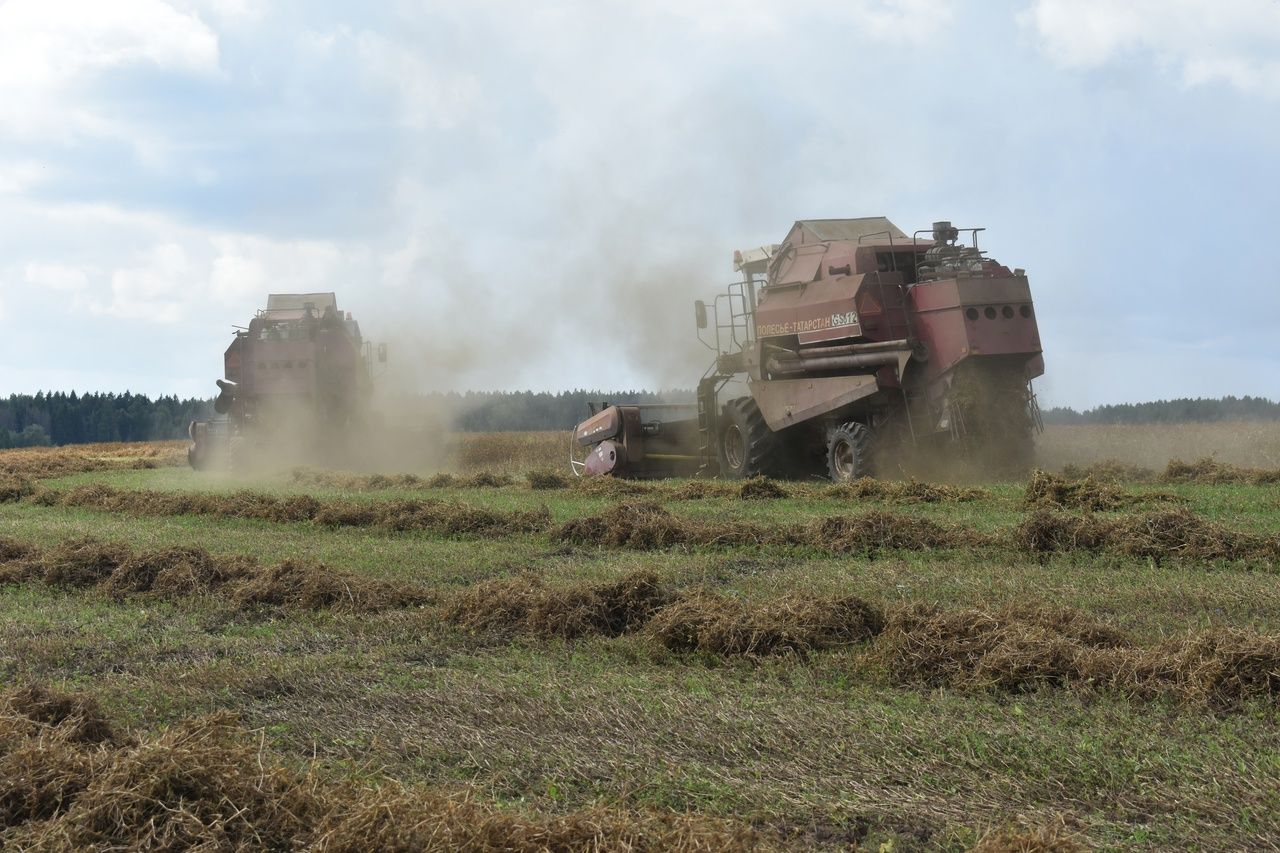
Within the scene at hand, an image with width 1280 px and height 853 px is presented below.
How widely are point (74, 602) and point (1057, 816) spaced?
8.19 metres

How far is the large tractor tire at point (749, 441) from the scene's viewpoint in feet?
68.6

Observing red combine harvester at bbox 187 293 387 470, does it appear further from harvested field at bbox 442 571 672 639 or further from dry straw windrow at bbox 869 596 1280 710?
dry straw windrow at bbox 869 596 1280 710

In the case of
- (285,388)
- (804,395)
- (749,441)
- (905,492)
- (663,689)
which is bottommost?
(663,689)

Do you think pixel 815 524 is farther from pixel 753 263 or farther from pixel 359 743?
pixel 753 263

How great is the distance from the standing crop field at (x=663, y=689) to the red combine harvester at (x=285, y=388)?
1789 cm

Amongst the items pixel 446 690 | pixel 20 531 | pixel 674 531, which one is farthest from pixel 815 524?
pixel 20 531

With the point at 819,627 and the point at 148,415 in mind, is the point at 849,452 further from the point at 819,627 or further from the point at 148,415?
the point at 148,415

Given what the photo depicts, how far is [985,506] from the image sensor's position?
1437 centimetres

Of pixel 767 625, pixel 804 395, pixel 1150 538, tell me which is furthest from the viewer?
pixel 804 395

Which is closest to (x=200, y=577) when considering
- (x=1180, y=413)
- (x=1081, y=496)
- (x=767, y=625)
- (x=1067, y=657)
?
(x=767, y=625)

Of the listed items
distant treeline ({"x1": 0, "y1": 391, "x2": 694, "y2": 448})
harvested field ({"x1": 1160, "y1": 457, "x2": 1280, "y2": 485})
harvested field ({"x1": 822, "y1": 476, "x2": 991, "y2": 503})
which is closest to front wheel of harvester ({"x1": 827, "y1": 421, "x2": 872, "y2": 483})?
harvested field ({"x1": 822, "y1": 476, "x2": 991, "y2": 503})

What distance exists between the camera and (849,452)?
18984 millimetres

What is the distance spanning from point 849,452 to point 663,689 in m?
13.2

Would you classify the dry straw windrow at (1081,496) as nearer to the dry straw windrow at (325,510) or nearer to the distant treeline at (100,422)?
the dry straw windrow at (325,510)
